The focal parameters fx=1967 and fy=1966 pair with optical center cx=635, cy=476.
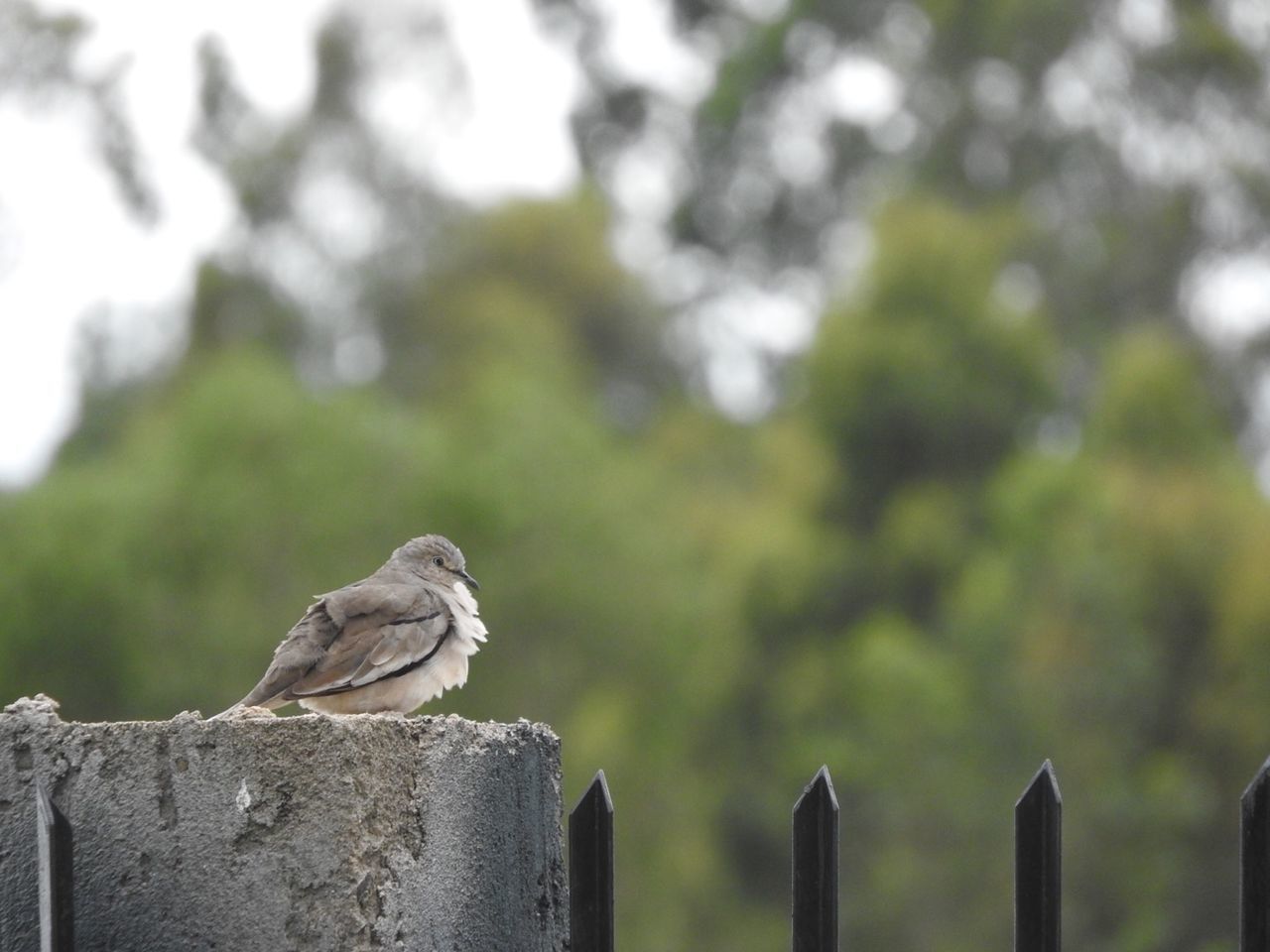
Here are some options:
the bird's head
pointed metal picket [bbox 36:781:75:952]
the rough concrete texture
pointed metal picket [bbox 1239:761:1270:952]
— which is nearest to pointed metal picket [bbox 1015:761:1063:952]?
pointed metal picket [bbox 1239:761:1270:952]

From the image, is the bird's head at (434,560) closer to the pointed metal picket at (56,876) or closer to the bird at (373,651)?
the bird at (373,651)


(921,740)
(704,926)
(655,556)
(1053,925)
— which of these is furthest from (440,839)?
Result: (655,556)

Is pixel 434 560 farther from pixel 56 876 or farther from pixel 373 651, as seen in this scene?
pixel 56 876

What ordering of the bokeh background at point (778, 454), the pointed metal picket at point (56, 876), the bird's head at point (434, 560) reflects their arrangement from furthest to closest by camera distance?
the bokeh background at point (778, 454), the bird's head at point (434, 560), the pointed metal picket at point (56, 876)

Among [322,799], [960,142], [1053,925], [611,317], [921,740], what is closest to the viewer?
[322,799]

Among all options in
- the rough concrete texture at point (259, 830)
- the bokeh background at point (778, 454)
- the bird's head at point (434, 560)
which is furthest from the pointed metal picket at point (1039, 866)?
the bokeh background at point (778, 454)

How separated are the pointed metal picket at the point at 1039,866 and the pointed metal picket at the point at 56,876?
1.39 m

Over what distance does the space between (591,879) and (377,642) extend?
1175 millimetres

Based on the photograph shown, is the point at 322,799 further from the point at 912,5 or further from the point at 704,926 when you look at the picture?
the point at 912,5

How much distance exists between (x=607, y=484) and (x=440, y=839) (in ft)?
98.4

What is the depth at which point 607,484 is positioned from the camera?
108ft

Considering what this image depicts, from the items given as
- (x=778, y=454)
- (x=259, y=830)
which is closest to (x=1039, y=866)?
(x=259, y=830)

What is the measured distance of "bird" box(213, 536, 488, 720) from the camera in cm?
403

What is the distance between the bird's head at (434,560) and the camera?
532 centimetres
